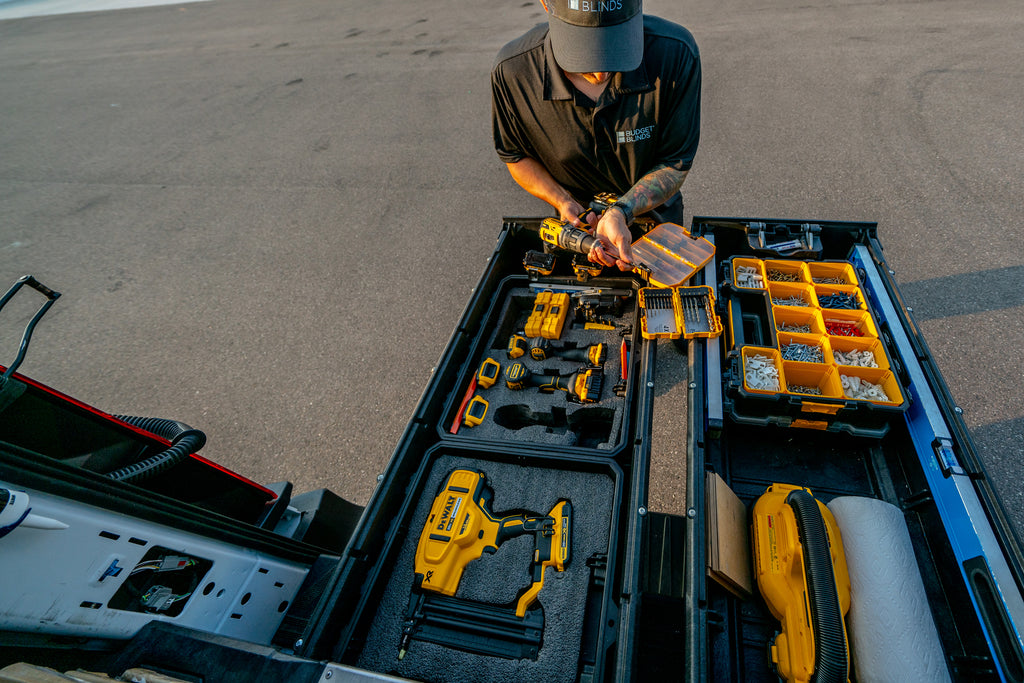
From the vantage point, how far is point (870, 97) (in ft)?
18.0

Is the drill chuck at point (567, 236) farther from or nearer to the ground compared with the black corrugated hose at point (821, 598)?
farther from the ground

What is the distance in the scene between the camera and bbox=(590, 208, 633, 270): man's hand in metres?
2.22

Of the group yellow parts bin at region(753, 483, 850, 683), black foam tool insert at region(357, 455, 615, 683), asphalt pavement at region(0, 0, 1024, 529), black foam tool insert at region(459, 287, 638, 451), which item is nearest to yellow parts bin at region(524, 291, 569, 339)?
black foam tool insert at region(459, 287, 638, 451)

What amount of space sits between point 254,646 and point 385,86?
8.49m

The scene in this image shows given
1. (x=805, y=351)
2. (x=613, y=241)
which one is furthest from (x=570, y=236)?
(x=805, y=351)

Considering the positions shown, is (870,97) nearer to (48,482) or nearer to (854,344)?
(854,344)

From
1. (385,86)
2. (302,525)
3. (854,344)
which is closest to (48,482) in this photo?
(302,525)

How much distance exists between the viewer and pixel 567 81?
2166 millimetres

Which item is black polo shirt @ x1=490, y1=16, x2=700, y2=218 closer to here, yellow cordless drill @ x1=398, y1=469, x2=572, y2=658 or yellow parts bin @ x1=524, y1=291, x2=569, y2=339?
yellow parts bin @ x1=524, y1=291, x2=569, y2=339

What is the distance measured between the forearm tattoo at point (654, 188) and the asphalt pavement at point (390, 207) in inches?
31.1

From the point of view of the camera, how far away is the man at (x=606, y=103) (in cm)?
188

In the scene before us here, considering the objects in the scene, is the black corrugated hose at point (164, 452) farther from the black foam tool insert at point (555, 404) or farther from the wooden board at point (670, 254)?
the wooden board at point (670, 254)

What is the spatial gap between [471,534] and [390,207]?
4418mm

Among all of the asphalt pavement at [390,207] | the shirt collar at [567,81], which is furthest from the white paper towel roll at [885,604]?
the shirt collar at [567,81]
